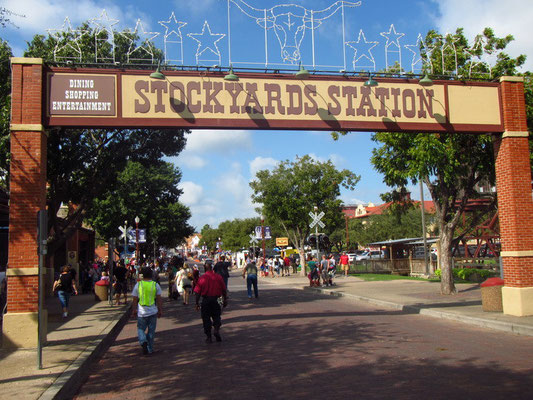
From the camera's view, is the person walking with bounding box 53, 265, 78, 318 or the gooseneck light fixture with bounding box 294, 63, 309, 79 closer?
the gooseneck light fixture with bounding box 294, 63, 309, 79

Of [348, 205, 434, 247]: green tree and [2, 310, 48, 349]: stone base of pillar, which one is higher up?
[348, 205, 434, 247]: green tree

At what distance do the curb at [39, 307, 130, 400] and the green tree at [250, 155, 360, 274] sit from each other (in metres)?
26.2

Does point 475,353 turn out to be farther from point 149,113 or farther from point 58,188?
point 58,188

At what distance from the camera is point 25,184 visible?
423 inches

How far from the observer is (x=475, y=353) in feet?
28.2

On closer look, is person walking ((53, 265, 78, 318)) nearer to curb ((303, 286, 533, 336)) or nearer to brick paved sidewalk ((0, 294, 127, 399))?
brick paved sidewalk ((0, 294, 127, 399))

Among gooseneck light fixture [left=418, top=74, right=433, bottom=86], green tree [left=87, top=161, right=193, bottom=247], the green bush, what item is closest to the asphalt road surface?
gooseneck light fixture [left=418, top=74, right=433, bottom=86]

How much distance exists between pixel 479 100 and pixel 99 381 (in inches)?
443

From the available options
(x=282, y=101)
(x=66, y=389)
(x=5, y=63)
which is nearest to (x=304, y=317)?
(x=282, y=101)

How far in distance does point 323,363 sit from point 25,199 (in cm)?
709

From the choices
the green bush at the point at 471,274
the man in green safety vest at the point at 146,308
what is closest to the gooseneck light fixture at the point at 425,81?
the man in green safety vest at the point at 146,308

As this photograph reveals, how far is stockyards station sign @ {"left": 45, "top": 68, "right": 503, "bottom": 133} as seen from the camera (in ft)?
37.8

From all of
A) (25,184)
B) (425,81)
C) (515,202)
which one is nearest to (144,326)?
(25,184)

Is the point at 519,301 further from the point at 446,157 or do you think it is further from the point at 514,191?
the point at 446,157
